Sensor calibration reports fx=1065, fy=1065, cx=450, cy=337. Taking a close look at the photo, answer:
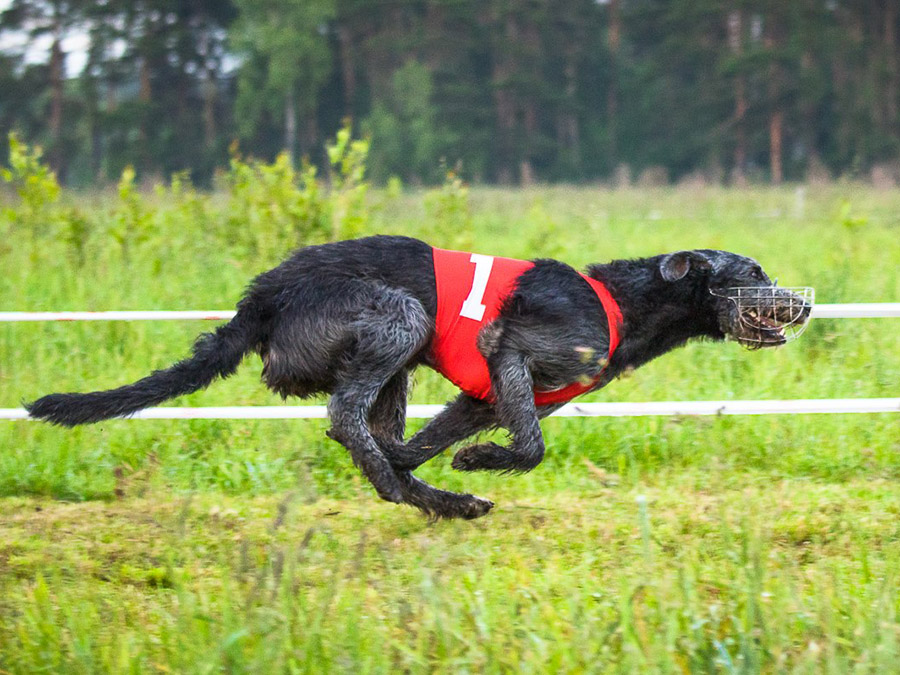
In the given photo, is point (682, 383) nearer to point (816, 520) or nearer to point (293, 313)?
point (816, 520)

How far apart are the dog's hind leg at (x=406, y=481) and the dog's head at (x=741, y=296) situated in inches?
52.9

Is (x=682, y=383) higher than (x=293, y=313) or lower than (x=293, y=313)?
lower

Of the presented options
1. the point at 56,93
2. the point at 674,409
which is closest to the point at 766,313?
the point at 674,409

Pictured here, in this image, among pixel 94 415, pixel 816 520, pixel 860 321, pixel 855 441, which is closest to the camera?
pixel 94 415

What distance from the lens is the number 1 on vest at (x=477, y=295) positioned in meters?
4.59

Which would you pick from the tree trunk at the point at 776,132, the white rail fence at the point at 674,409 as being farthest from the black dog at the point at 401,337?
the tree trunk at the point at 776,132

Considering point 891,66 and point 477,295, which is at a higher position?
point 891,66

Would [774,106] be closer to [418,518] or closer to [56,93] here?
[56,93]

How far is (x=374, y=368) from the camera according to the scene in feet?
15.0

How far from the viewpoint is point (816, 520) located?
16.1 ft

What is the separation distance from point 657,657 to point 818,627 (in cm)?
65

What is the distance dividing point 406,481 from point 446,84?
97.5ft

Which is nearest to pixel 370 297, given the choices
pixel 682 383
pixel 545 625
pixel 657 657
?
pixel 545 625

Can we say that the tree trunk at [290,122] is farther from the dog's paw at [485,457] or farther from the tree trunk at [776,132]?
the dog's paw at [485,457]
